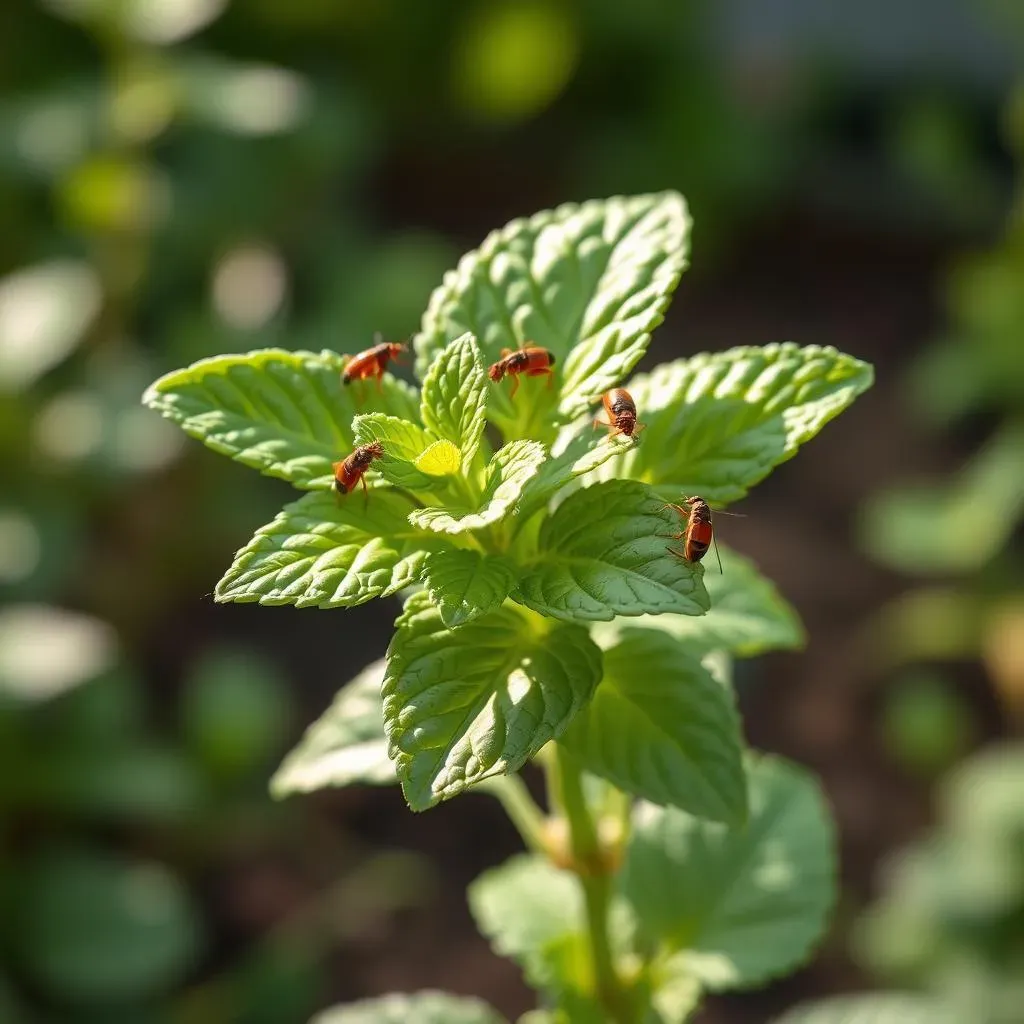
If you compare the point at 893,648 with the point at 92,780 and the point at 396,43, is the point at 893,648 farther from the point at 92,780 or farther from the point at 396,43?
the point at 396,43

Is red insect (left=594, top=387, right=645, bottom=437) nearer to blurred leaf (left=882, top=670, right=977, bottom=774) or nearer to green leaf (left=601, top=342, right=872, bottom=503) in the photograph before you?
green leaf (left=601, top=342, right=872, bottom=503)

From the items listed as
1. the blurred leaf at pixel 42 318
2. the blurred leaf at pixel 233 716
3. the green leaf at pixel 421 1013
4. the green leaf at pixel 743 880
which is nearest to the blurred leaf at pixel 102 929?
the blurred leaf at pixel 233 716

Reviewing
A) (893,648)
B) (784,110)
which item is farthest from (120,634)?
(784,110)

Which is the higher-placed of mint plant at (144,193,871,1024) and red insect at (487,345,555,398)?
red insect at (487,345,555,398)

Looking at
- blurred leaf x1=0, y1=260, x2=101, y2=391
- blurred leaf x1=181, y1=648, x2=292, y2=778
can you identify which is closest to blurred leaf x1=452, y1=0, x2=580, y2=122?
blurred leaf x1=0, y1=260, x2=101, y2=391

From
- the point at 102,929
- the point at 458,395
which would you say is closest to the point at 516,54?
the point at 102,929

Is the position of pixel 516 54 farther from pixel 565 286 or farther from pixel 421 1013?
pixel 421 1013

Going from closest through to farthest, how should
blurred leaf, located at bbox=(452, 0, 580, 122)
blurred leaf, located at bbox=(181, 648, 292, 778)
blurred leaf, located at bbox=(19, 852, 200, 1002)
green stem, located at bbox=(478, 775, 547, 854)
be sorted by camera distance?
green stem, located at bbox=(478, 775, 547, 854), blurred leaf, located at bbox=(19, 852, 200, 1002), blurred leaf, located at bbox=(181, 648, 292, 778), blurred leaf, located at bbox=(452, 0, 580, 122)
